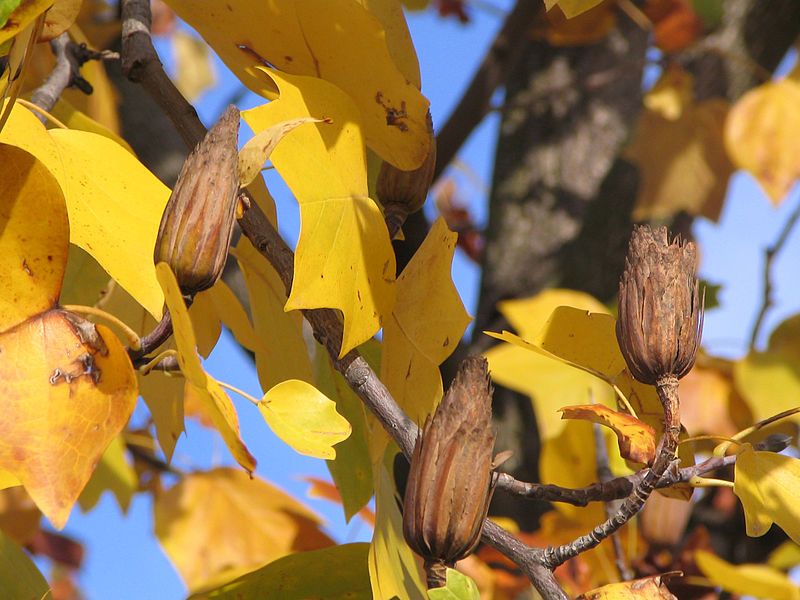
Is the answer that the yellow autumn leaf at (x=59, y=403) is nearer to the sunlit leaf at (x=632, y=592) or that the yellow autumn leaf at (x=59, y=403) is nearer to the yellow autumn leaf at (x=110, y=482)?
the sunlit leaf at (x=632, y=592)

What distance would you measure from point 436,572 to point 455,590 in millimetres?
11

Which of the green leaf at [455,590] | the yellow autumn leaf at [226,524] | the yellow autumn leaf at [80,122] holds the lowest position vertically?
the yellow autumn leaf at [226,524]

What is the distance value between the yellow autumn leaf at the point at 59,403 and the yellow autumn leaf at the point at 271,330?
0.39ft

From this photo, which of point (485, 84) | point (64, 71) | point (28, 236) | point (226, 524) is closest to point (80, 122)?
point (64, 71)

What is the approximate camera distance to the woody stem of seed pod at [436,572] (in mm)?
271

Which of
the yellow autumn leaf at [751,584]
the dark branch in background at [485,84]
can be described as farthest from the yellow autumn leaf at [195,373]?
the dark branch in background at [485,84]

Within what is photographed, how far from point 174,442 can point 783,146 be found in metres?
0.87

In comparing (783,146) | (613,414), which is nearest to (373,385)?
(613,414)

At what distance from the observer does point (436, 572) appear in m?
0.27

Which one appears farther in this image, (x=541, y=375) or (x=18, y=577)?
(x=541, y=375)

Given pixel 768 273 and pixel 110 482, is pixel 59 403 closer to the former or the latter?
pixel 110 482

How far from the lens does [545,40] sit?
4.42ft

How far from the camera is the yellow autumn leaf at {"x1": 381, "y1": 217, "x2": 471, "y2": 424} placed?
338 mm

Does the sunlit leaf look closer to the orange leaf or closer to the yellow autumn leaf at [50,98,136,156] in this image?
the orange leaf
